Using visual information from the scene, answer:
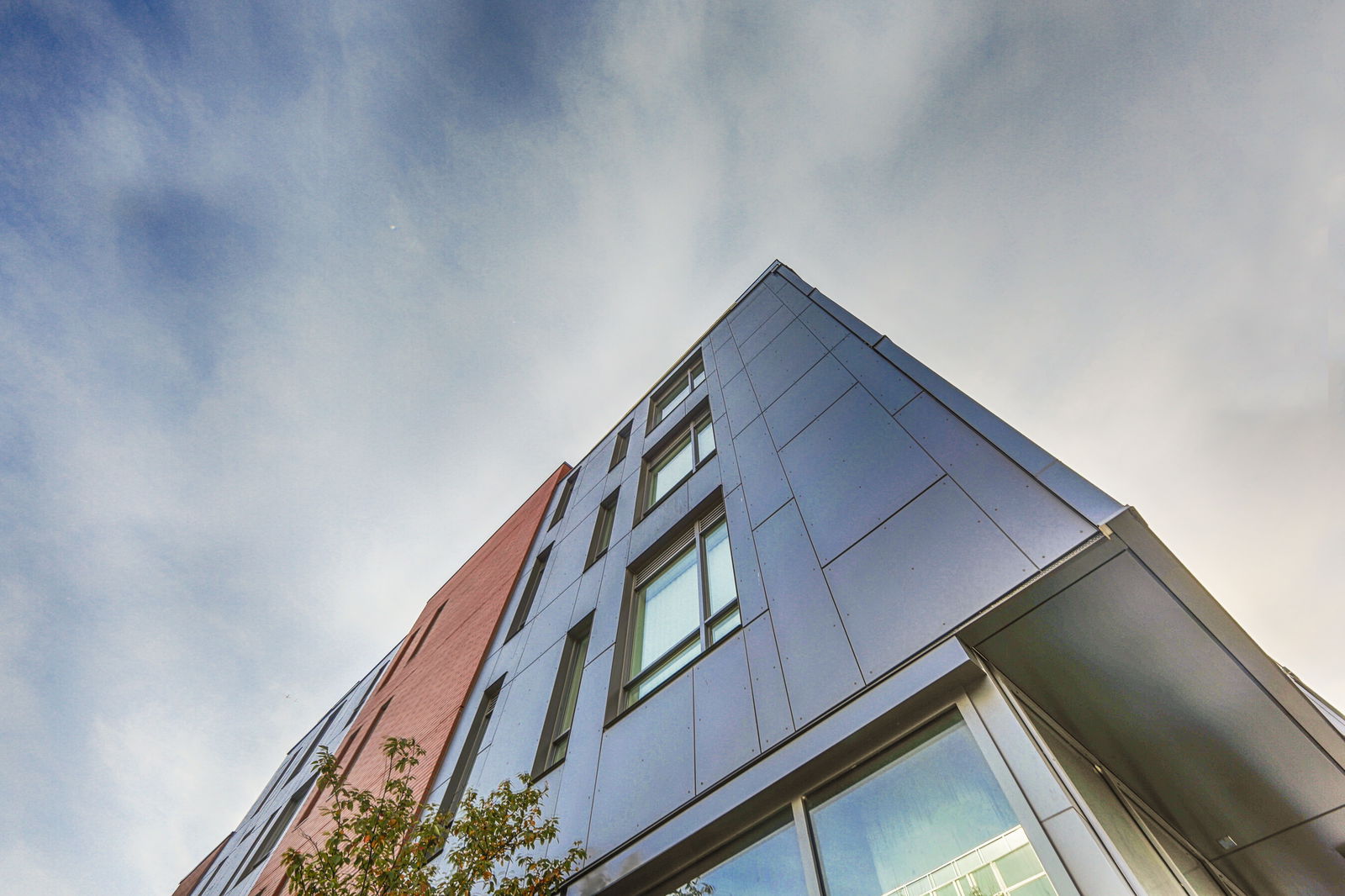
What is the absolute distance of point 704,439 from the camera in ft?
38.5

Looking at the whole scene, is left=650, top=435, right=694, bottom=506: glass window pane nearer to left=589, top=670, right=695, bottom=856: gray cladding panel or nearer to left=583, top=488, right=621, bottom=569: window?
left=583, top=488, right=621, bottom=569: window

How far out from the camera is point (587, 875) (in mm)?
5906

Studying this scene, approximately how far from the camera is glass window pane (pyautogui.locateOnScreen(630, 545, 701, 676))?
7.88 metres

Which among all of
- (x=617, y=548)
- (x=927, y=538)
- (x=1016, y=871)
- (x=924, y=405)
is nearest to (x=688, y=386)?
(x=617, y=548)

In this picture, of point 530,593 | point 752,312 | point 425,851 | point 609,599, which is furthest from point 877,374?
point 530,593

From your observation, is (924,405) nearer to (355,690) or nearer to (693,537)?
(693,537)


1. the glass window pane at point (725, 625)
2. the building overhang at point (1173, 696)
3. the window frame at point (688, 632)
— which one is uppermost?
the window frame at point (688, 632)

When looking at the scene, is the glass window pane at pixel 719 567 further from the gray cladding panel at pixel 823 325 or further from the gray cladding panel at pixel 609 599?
the gray cladding panel at pixel 823 325

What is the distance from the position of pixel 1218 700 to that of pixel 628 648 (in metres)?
6.21

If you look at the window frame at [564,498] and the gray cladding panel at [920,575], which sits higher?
the window frame at [564,498]

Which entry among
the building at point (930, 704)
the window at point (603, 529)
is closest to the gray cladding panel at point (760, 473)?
the building at point (930, 704)

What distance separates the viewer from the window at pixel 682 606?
730 centimetres

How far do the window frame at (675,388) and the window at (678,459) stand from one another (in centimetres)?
133

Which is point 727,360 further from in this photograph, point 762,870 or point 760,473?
point 762,870
